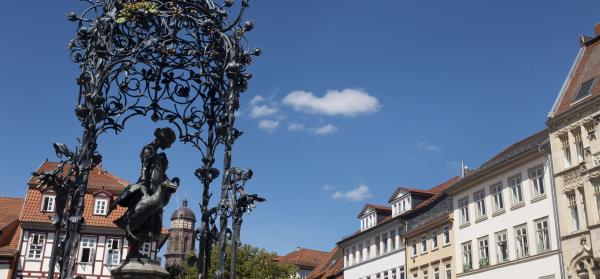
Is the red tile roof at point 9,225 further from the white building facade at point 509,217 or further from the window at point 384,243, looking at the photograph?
the white building facade at point 509,217

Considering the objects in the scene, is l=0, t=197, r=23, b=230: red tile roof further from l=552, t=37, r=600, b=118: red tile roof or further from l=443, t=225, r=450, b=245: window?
l=552, t=37, r=600, b=118: red tile roof

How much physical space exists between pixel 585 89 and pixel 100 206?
34.5m

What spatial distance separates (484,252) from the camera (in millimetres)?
39375

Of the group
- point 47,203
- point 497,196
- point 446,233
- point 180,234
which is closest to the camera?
point 497,196

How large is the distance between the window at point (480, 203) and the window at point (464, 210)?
1.10m

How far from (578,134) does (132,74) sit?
28061mm

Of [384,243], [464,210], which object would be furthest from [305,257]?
[464,210]

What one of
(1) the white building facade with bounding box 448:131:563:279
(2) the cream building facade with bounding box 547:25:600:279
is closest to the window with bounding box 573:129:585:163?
(2) the cream building facade with bounding box 547:25:600:279

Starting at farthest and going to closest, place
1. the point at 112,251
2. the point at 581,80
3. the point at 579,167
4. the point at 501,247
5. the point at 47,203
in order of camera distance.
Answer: the point at 47,203, the point at 112,251, the point at 501,247, the point at 581,80, the point at 579,167

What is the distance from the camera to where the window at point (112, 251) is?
46.0m

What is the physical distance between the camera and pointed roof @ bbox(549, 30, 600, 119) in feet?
109

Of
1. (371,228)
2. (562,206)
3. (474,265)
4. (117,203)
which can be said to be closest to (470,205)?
(474,265)

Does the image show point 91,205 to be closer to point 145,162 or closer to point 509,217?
point 509,217

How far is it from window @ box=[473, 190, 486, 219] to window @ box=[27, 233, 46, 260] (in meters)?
30.1
